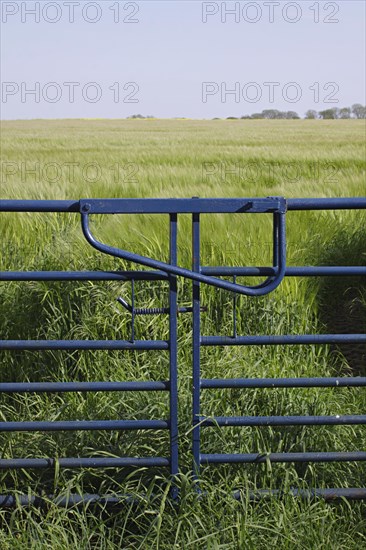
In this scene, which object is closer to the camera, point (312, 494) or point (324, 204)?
point (324, 204)

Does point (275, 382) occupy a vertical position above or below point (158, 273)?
below

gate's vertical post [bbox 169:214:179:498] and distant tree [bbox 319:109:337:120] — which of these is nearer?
gate's vertical post [bbox 169:214:179:498]

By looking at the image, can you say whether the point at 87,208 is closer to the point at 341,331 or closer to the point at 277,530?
the point at 277,530

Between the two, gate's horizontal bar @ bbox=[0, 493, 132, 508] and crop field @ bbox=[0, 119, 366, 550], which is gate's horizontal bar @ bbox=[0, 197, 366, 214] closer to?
crop field @ bbox=[0, 119, 366, 550]

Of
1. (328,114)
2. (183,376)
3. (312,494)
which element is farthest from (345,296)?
(328,114)

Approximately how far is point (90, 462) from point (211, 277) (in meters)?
0.60

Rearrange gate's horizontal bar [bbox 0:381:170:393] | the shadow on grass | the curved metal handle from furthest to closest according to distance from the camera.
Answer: the shadow on grass < gate's horizontal bar [bbox 0:381:170:393] < the curved metal handle

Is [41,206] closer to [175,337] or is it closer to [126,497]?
[175,337]

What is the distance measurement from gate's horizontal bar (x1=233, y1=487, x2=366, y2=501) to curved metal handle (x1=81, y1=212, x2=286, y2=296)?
1.74 ft

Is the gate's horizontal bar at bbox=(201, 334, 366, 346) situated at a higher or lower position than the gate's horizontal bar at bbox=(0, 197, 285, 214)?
lower


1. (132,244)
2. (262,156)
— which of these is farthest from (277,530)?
(262,156)

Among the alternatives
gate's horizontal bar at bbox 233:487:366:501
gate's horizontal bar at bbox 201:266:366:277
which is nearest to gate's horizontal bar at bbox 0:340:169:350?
gate's horizontal bar at bbox 201:266:366:277

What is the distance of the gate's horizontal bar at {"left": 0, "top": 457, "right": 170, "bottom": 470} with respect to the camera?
2.30 m

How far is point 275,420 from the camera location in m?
2.31
